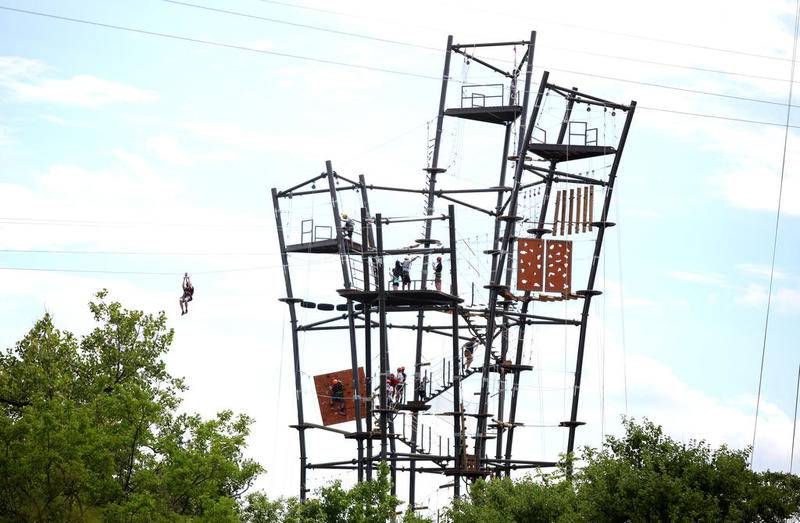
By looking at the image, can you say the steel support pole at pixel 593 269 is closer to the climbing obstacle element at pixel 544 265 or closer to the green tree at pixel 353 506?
the climbing obstacle element at pixel 544 265

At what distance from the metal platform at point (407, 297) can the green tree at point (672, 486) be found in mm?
9376

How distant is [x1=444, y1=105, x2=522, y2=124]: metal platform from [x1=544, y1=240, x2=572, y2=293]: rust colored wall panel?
16.1ft

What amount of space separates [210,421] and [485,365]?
31.8ft

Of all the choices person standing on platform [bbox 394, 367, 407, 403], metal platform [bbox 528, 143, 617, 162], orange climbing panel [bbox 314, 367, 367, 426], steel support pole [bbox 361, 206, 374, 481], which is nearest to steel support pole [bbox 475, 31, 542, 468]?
metal platform [bbox 528, 143, 617, 162]

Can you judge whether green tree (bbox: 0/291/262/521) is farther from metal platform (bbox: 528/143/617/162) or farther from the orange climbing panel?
metal platform (bbox: 528/143/617/162)

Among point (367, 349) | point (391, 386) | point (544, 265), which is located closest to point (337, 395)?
point (367, 349)

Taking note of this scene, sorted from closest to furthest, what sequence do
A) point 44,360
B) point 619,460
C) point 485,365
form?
1. point 619,460
2. point 485,365
3. point 44,360

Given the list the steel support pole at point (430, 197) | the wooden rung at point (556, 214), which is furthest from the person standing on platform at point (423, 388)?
the wooden rung at point (556, 214)

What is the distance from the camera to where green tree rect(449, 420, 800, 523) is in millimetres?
43188

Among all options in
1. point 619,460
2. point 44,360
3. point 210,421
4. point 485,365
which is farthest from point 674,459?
point 44,360

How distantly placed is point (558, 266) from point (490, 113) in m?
6.14

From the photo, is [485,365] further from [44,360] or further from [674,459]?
[44,360]

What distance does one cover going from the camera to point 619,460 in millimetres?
46312

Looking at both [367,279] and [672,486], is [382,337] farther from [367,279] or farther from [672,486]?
[672,486]
